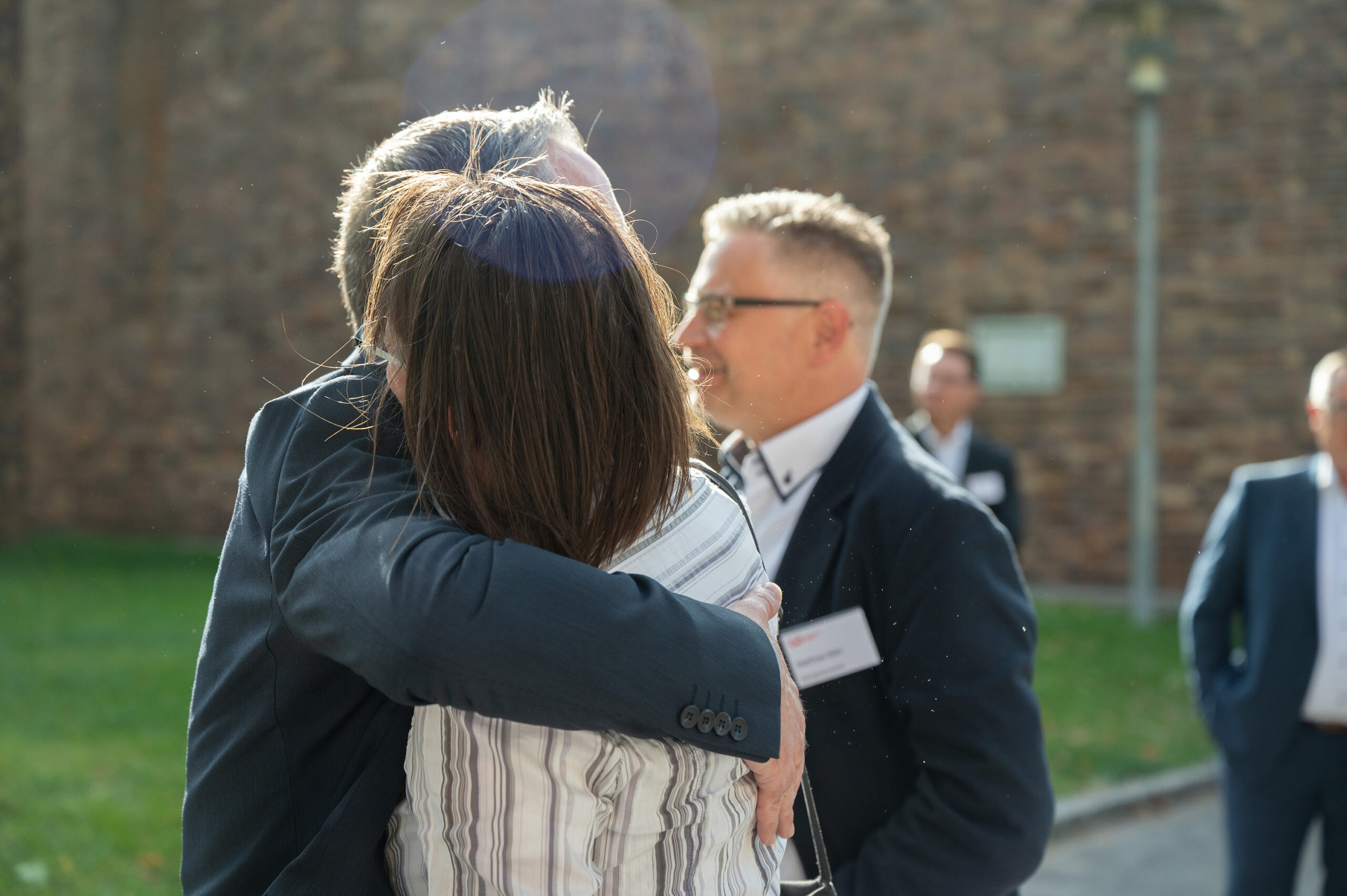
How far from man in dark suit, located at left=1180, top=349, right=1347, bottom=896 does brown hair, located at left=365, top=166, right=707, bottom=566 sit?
3425 mm

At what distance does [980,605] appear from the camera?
2.08 metres

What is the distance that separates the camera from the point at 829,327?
8.27 ft

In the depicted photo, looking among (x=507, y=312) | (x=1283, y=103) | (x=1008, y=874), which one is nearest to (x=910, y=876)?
(x=1008, y=874)

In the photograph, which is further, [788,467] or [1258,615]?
[1258,615]

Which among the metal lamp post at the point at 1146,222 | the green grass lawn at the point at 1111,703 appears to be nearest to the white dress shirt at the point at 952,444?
the green grass lawn at the point at 1111,703

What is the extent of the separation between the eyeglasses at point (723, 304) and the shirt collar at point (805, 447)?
0.76 feet

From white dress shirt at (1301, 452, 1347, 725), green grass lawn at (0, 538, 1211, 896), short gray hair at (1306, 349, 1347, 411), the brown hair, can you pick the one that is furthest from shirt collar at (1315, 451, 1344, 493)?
the brown hair

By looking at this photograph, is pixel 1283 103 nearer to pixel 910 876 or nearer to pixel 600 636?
pixel 910 876

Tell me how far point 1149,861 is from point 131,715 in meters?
5.36

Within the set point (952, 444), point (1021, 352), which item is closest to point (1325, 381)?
point (952, 444)

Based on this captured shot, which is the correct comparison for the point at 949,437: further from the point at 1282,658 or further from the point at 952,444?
the point at 1282,658

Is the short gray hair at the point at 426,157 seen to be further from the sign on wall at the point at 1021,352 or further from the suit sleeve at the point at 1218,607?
the sign on wall at the point at 1021,352

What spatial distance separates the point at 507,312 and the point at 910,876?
1.34m

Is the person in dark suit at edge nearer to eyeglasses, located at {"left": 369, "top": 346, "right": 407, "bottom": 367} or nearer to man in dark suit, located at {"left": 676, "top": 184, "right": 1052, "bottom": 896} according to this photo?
eyeglasses, located at {"left": 369, "top": 346, "right": 407, "bottom": 367}
